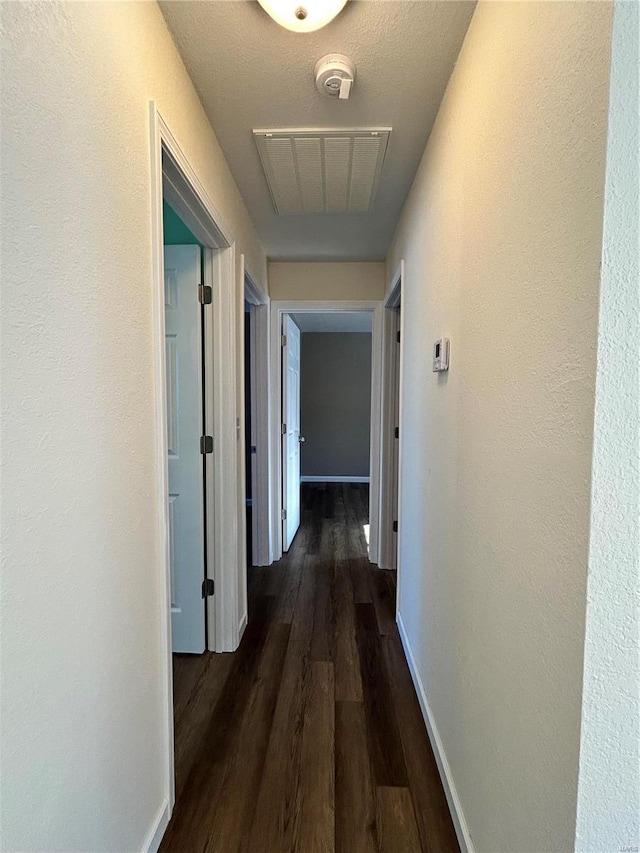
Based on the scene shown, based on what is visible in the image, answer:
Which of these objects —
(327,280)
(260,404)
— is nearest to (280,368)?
(260,404)

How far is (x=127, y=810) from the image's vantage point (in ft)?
3.17

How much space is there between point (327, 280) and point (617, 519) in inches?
110

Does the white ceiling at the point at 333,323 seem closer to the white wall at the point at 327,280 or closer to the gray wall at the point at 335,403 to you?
the gray wall at the point at 335,403

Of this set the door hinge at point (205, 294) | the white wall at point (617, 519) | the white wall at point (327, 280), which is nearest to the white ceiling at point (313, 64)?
the door hinge at point (205, 294)

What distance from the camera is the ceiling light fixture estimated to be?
3.30 ft

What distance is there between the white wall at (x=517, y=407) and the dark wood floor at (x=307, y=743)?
20cm

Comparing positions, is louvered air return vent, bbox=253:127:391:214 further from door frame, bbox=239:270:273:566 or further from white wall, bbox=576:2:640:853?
white wall, bbox=576:2:640:853

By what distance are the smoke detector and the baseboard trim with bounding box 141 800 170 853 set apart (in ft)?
7.55

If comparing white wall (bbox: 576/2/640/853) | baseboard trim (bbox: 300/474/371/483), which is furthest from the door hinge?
baseboard trim (bbox: 300/474/371/483)

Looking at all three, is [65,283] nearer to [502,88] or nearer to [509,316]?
[509,316]

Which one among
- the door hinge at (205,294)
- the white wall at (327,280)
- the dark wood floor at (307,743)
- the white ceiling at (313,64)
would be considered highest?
the white ceiling at (313,64)

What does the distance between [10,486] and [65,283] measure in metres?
0.39

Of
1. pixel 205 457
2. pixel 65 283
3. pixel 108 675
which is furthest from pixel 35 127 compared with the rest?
pixel 205 457

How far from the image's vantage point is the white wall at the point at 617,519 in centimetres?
56
